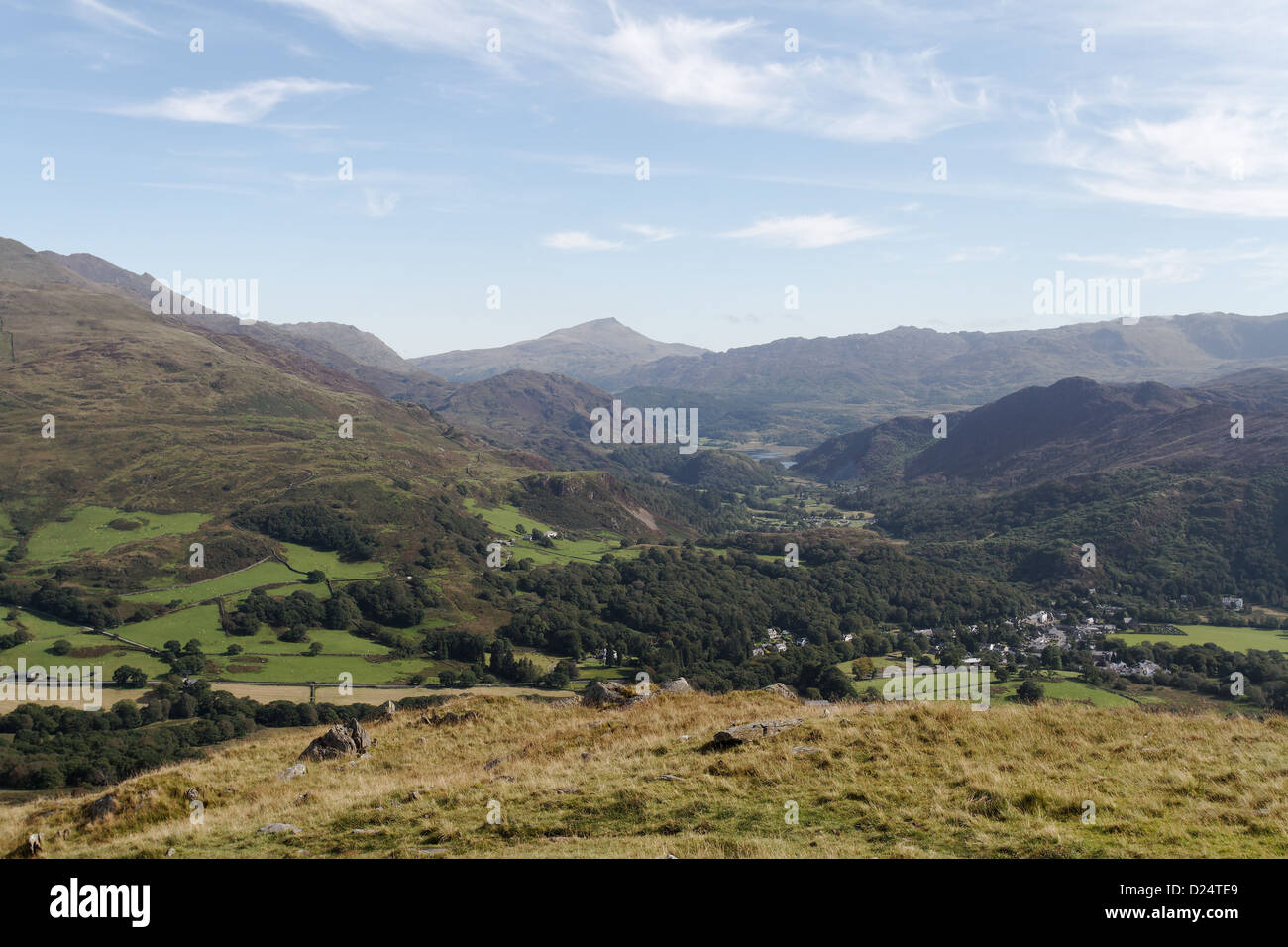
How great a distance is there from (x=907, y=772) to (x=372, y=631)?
13142cm

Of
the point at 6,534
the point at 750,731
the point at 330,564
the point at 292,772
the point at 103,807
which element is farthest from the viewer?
the point at 330,564

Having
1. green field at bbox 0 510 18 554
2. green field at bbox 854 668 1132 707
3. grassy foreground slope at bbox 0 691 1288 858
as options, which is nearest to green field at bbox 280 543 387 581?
green field at bbox 0 510 18 554

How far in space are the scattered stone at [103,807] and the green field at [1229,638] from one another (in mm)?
156650

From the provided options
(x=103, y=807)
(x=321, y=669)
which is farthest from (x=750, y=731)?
(x=321, y=669)

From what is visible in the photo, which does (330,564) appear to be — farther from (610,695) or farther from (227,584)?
(610,695)

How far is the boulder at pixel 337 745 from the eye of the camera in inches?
1205

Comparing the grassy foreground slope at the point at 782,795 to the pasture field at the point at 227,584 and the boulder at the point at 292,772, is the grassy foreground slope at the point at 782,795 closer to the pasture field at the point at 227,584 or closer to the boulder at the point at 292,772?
the boulder at the point at 292,772

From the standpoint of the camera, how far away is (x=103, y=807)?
23625mm

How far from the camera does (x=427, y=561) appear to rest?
17888 centimetres

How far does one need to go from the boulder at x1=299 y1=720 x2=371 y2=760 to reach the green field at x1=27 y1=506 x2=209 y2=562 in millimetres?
166922

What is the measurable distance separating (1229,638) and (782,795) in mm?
162772

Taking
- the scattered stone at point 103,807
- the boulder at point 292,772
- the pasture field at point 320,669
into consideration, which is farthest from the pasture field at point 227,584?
the scattered stone at point 103,807
